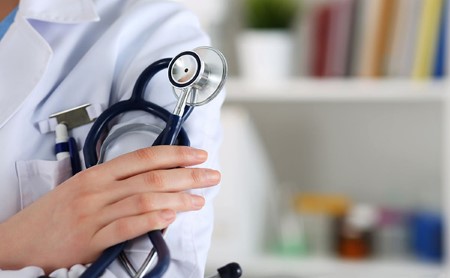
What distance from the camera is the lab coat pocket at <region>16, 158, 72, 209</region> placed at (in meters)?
0.89

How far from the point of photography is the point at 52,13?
981 millimetres

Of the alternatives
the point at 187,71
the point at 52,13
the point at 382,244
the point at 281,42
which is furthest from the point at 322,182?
the point at 187,71

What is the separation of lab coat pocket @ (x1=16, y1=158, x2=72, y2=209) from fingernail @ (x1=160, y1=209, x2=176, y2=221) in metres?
0.19

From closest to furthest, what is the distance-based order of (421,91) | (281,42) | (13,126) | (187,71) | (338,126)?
1. (187,71)
2. (13,126)
3. (421,91)
4. (281,42)
5. (338,126)

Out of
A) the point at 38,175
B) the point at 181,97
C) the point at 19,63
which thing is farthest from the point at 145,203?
the point at 19,63

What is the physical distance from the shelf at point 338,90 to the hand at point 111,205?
133cm

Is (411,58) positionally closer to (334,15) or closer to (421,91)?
(421,91)

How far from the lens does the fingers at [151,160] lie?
768 millimetres

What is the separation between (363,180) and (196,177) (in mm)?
1566

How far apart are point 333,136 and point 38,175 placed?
1.51m

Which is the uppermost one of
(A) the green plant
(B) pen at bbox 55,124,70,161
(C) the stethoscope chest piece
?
(A) the green plant

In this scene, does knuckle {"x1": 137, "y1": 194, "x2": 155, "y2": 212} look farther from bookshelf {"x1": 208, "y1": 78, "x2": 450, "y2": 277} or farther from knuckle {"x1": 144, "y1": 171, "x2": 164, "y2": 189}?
bookshelf {"x1": 208, "y1": 78, "x2": 450, "y2": 277}

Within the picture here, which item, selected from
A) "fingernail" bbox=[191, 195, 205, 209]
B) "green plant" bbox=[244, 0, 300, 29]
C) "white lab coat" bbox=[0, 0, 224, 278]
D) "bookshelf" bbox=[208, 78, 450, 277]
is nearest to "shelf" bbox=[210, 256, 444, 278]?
"bookshelf" bbox=[208, 78, 450, 277]

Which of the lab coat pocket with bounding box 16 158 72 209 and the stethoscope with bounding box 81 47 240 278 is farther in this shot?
the lab coat pocket with bounding box 16 158 72 209
